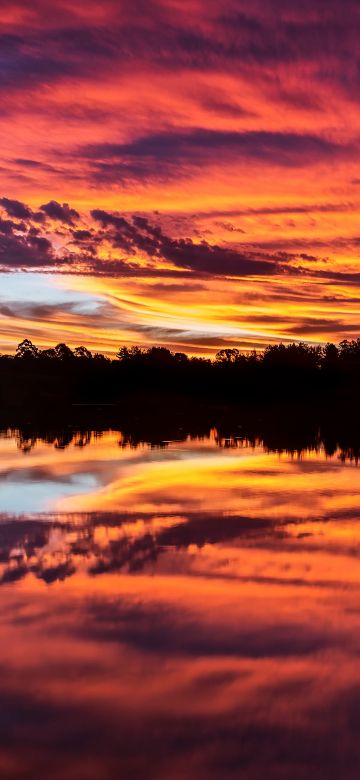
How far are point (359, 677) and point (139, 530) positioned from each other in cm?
663

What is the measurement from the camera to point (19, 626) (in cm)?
805

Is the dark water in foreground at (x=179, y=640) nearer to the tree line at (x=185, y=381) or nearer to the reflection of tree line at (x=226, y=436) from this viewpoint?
the reflection of tree line at (x=226, y=436)

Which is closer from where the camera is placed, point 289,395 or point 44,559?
point 44,559

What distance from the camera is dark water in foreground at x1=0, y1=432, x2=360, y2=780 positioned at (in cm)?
562

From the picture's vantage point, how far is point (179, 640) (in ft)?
25.2

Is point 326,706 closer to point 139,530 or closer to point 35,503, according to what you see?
point 139,530

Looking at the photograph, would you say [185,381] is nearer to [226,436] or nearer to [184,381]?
[184,381]

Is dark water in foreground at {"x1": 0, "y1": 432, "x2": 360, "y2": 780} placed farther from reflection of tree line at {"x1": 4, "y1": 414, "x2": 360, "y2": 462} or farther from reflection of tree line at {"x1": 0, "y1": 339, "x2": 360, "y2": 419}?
reflection of tree line at {"x1": 0, "y1": 339, "x2": 360, "y2": 419}

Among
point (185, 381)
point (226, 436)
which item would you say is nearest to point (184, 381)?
point (185, 381)

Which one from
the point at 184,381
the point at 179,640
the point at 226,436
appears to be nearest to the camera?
the point at 179,640

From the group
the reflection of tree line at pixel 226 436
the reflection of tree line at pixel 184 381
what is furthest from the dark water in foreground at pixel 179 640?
the reflection of tree line at pixel 184 381

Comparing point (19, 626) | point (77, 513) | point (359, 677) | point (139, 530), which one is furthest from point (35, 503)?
point (359, 677)

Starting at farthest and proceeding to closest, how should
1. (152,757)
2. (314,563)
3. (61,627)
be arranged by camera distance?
1. (314,563)
2. (61,627)
3. (152,757)

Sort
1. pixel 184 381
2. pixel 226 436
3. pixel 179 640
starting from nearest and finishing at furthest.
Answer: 1. pixel 179 640
2. pixel 226 436
3. pixel 184 381
